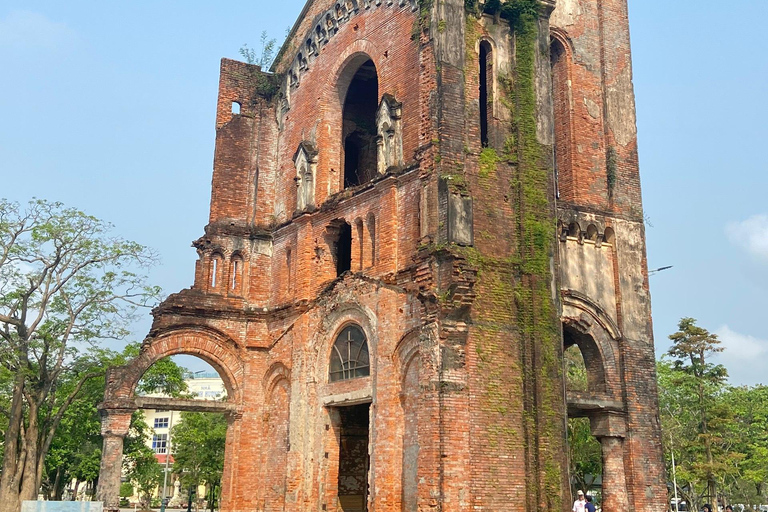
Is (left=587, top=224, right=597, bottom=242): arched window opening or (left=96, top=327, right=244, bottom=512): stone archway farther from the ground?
(left=587, top=224, right=597, bottom=242): arched window opening

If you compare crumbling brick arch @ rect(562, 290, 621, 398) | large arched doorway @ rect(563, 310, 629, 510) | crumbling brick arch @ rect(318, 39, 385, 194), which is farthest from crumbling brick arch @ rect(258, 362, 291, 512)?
crumbling brick arch @ rect(562, 290, 621, 398)

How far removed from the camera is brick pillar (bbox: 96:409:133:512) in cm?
1847

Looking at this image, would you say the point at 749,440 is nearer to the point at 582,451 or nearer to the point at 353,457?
the point at 582,451

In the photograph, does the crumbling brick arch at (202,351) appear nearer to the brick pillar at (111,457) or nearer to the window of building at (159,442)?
the brick pillar at (111,457)

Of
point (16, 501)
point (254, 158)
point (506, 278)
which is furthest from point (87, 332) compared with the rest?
point (506, 278)

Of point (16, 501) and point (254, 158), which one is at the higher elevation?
point (254, 158)

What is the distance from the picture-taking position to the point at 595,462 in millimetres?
32594

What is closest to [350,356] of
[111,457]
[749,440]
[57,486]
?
[111,457]

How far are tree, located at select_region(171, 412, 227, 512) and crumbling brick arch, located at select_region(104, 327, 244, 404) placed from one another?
1537 centimetres

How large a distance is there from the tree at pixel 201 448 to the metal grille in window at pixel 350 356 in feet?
60.2

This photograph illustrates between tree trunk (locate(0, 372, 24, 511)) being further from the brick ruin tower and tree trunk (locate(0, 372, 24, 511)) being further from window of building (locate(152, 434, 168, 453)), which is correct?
window of building (locate(152, 434, 168, 453))

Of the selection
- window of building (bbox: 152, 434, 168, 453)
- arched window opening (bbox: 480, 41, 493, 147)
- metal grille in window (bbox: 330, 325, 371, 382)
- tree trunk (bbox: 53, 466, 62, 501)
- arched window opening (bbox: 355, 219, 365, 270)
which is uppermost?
arched window opening (bbox: 480, 41, 493, 147)

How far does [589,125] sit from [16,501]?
55.1 feet

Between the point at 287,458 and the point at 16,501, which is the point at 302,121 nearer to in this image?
the point at 287,458
